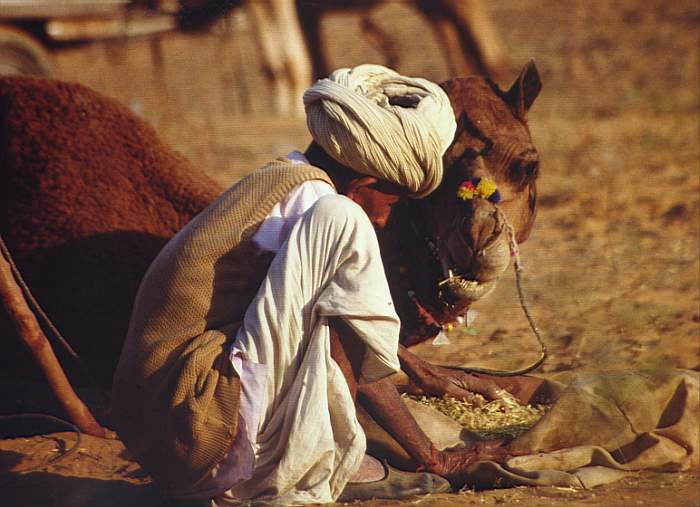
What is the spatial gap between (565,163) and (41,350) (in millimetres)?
5363

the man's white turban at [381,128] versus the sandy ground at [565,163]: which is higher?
the man's white turban at [381,128]

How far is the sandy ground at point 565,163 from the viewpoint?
3412 mm

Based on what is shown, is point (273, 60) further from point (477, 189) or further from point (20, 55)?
point (477, 189)

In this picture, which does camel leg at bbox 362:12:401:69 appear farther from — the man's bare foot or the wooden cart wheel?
the man's bare foot

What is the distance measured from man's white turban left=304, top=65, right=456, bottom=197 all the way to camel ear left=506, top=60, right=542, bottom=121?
478 millimetres

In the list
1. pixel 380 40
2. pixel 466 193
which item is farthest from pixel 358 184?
pixel 380 40

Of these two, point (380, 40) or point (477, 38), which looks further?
point (380, 40)

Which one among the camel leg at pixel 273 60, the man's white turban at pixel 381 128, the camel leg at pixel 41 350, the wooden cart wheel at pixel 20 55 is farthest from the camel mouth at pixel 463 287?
the camel leg at pixel 273 60

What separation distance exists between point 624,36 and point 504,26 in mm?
1310

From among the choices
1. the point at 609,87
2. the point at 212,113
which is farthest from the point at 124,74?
the point at 609,87

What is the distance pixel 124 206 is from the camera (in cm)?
394

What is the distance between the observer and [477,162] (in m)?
A: 3.61

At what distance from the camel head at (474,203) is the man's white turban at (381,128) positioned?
10.3 inches

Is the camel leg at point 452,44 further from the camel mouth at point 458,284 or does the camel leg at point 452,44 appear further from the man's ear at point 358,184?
the man's ear at point 358,184
